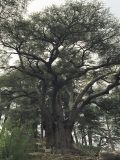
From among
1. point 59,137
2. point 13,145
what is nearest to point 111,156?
point 13,145

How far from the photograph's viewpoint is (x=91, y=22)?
2252 cm

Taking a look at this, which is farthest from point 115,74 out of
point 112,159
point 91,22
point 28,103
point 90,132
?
point 90,132

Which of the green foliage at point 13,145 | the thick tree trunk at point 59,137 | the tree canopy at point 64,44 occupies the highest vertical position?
the tree canopy at point 64,44

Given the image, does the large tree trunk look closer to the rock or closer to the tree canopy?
the tree canopy

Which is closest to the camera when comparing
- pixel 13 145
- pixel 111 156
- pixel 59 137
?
pixel 13 145

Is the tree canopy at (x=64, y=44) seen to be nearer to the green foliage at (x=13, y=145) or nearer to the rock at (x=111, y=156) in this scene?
the rock at (x=111, y=156)

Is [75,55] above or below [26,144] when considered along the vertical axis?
above

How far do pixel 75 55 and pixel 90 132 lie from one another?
16.3 meters

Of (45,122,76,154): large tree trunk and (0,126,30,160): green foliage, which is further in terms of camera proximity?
(45,122,76,154): large tree trunk

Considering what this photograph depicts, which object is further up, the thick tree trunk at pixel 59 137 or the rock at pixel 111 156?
the thick tree trunk at pixel 59 137

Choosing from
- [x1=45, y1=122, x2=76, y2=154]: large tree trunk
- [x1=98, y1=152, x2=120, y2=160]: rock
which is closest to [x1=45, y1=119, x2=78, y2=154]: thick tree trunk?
[x1=45, y1=122, x2=76, y2=154]: large tree trunk

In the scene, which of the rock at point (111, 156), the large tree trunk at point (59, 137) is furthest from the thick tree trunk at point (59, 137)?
the rock at point (111, 156)

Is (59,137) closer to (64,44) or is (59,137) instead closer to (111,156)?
(64,44)

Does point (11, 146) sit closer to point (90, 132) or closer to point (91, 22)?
point (91, 22)
